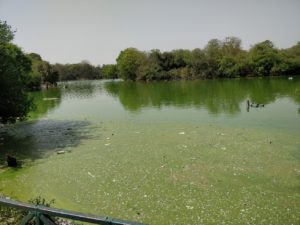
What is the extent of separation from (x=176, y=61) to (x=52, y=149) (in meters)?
102

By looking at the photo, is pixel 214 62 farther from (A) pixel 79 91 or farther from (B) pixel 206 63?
(A) pixel 79 91

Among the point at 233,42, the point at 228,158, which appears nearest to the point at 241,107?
the point at 228,158

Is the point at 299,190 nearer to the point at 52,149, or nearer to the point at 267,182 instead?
the point at 267,182

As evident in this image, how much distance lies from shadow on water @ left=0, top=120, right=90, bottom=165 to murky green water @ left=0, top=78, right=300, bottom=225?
0.09 metres

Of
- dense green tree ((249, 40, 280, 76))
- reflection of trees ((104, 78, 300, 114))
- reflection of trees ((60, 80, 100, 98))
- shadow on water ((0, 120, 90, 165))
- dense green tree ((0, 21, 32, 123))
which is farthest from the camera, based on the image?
dense green tree ((249, 40, 280, 76))

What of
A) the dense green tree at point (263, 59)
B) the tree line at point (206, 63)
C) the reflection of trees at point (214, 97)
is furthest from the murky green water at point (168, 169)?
the dense green tree at point (263, 59)

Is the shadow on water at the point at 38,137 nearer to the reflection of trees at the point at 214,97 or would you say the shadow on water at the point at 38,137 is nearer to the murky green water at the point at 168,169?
the murky green water at the point at 168,169

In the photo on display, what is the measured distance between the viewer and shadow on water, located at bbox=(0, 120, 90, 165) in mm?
22234

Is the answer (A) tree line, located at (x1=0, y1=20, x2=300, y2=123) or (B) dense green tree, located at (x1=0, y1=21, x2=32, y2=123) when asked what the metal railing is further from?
(A) tree line, located at (x1=0, y1=20, x2=300, y2=123)

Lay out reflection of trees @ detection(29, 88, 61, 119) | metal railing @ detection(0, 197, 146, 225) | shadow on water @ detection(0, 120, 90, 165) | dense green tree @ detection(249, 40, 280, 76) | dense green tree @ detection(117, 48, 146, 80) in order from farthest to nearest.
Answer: dense green tree @ detection(117, 48, 146, 80) < dense green tree @ detection(249, 40, 280, 76) < reflection of trees @ detection(29, 88, 61, 119) < shadow on water @ detection(0, 120, 90, 165) < metal railing @ detection(0, 197, 146, 225)

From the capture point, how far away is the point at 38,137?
26.7 m

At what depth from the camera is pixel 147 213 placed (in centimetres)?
1170

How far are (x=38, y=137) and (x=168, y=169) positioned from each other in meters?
15.4

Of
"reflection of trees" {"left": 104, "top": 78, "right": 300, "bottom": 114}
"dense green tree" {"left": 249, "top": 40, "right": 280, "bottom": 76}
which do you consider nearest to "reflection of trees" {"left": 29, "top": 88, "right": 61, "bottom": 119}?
"reflection of trees" {"left": 104, "top": 78, "right": 300, "bottom": 114}
